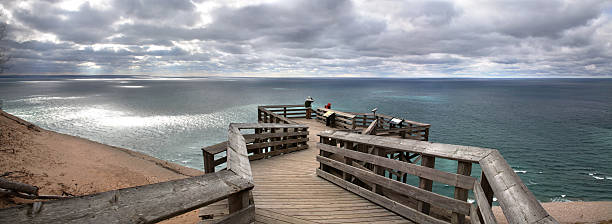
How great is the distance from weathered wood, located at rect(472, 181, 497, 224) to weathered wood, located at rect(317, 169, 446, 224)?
0.86 meters

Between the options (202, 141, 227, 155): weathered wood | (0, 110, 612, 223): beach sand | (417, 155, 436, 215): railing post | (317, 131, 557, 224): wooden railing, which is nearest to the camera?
(317, 131, 557, 224): wooden railing

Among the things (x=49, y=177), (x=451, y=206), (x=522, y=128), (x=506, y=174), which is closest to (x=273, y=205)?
(x=451, y=206)

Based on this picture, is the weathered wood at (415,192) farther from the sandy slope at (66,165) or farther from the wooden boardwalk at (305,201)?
the sandy slope at (66,165)

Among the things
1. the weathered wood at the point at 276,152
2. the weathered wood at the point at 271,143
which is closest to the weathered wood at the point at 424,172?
the weathered wood at the point at 271,143

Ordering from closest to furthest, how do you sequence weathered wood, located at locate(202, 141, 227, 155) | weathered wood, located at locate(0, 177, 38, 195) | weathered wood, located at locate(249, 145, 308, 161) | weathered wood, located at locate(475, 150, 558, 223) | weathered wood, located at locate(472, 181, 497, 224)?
1. weathered wood, located at locate(475, 150, 558, 223)
2. weathered wood, located at locate(472, 181, 497, 224)
3. weathered wood, located at locate(202, 141, 227, 155)
4. weathered wood, located at locate(0, 177, 38, 195)
5. weathered wood, located at locate(249, 145, 308, 161)

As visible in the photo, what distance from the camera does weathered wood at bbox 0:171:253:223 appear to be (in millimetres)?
1234

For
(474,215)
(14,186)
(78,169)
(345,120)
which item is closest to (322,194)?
(474,215)

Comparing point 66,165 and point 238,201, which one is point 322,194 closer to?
point 238,201

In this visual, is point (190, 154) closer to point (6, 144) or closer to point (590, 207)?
point (6, 144)

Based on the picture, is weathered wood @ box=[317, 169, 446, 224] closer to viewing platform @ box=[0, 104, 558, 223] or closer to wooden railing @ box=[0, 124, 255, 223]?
viewing platform @ box=[0, 104, 558, 223]

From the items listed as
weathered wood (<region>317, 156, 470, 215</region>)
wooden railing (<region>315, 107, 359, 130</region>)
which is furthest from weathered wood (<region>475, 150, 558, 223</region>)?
wooden railing (<region>315, 107, 359, 130</region>)

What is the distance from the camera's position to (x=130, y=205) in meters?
1.46

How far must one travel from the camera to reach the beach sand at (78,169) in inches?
416

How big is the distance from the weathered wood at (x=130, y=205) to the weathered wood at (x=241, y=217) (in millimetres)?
230
